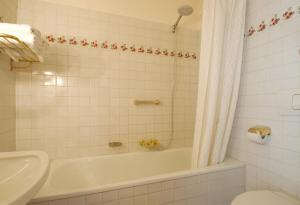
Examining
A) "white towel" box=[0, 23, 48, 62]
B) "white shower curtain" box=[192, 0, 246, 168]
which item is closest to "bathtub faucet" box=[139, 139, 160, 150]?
"white shower curtain" box=[192, 0, 246, 168]

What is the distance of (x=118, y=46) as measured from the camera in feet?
5.94

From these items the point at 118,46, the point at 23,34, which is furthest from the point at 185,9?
the point at 23,34

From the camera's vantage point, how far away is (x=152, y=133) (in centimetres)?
196

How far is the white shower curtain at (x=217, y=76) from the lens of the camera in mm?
1369

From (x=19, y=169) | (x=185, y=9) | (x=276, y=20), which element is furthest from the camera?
(x=185, y=9)

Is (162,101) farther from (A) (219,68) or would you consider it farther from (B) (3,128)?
(B) (3,128)

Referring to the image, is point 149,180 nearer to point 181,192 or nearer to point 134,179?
point 134,179

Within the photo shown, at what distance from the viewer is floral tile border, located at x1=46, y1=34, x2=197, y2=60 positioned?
162 centimetres

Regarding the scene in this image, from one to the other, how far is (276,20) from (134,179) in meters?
1.51

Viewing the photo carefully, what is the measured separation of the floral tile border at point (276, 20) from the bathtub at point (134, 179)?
1.10 metres

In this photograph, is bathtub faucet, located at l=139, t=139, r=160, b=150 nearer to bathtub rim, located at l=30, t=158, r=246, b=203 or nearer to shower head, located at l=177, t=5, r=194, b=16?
bathtub rim, located at l=30, t=158, r=246, b=203

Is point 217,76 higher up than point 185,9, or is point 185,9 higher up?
point 185,9

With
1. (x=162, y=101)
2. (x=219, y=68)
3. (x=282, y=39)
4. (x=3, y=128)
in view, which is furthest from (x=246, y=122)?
(x=3, y=128)

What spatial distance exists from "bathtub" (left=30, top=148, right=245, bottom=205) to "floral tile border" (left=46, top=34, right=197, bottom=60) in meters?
1.08
